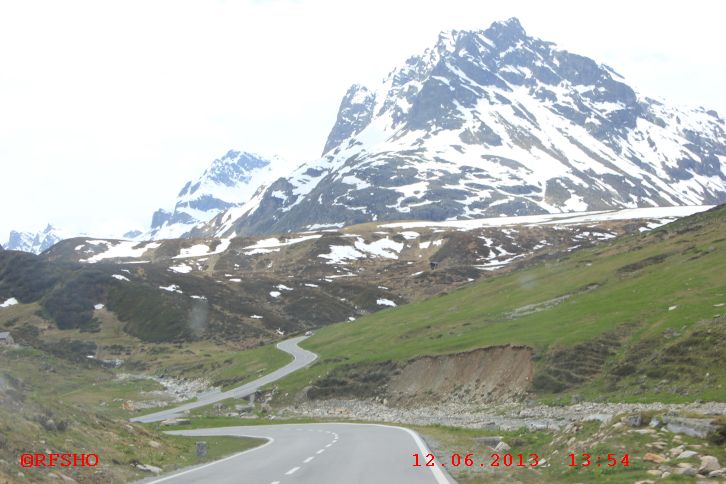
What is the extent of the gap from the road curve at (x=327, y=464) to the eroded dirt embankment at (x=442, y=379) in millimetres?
17751

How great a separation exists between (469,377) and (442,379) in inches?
139

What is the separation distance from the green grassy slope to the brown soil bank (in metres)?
1.44

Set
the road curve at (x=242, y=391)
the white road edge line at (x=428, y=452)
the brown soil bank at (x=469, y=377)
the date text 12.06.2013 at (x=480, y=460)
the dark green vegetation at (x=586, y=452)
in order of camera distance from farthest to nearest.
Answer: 1. the road curve at (x=242, y=391)
2. the brown soil bank at (x=469, y=377)
3. the date text 12.06.2013 at (x=480, y=460)
4. the white road edge line at (x=428, y=452)
5. the dark green vegetation at (x=586, y=452)

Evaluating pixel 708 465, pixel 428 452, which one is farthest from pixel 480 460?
pixel 708 465

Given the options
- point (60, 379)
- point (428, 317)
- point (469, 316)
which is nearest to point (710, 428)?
point (469, 316)

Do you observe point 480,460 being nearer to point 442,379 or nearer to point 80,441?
point 80,441

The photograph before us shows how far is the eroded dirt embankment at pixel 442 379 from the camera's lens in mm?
50219

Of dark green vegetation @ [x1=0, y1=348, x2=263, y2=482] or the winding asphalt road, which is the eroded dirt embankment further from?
dark green vegetation @ [x1=0, y1=348, x2=263, y2=482]

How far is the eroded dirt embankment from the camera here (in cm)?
5022

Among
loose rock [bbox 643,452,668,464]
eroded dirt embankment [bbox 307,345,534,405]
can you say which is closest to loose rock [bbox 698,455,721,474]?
loose rock [bbox 643,452,668,464]

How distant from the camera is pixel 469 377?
182 feet

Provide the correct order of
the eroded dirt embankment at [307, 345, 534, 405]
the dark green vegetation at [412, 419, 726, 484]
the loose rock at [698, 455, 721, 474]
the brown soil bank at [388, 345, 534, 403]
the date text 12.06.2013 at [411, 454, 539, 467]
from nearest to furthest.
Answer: the loose rock at [698, 455, 721, 474] → the dark green vegetation at [412, 419, 726, 484] → the date text 12.06.2013 at [411, 454, 539, 467] → the brown soil bank at [388, 345, 534, 403] → the eroded dirt embankment at [307, 345, 534, 405]

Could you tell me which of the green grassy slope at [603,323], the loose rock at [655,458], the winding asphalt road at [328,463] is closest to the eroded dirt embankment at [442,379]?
the green grassy slope at [603,323]

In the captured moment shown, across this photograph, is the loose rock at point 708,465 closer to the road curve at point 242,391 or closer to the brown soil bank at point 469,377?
the brown soil bank at point 469,377
